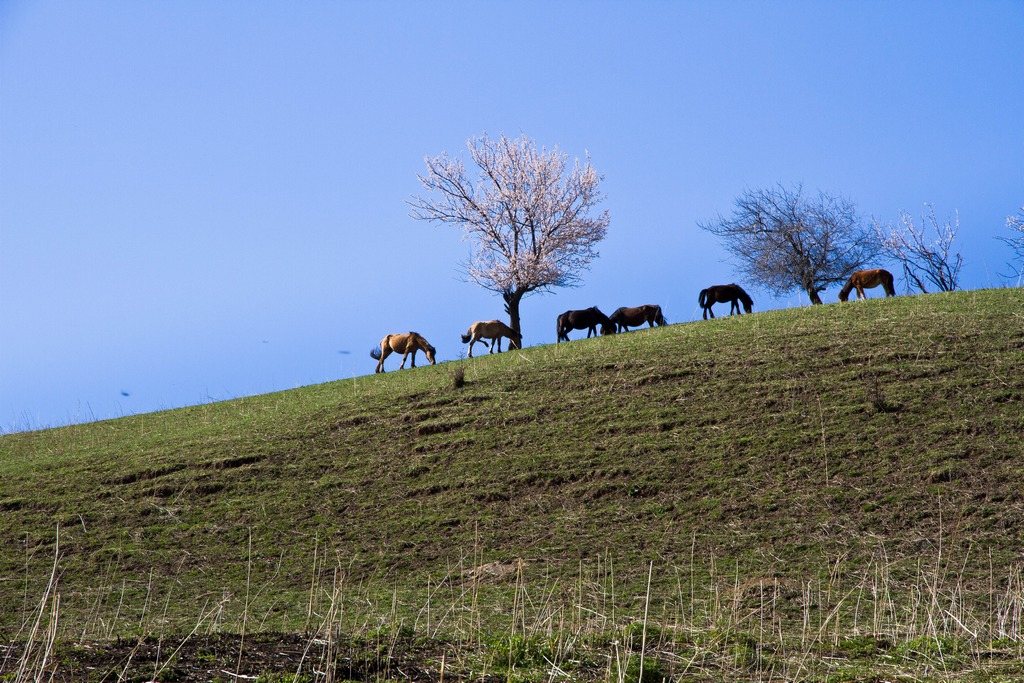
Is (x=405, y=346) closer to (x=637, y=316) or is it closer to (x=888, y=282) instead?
(x=637, y=316)

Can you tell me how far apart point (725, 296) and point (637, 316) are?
2844mm

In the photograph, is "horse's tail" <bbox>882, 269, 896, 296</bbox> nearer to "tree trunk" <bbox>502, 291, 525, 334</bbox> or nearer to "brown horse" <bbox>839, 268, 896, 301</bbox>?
"brown horse" <bbox>839, 268, 896, 301</bbox>

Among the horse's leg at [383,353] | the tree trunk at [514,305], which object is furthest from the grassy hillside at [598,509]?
the tree trunk at [514,305]

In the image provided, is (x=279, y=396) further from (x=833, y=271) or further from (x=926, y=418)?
(x=833, y=271)

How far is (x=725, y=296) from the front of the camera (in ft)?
88.9

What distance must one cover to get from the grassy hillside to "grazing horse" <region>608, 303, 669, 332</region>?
7139 mm

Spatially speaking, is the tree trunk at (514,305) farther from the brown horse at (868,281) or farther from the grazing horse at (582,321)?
the brown horse at (868,281)

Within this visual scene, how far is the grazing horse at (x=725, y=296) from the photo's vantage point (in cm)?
2700

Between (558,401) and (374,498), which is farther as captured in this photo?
(558,401)

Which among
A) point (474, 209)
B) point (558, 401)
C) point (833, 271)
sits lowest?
point (558, 401)

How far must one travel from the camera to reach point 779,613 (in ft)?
25.6

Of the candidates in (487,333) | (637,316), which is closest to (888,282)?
(637,316)

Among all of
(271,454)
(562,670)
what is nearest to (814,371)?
(271,454)

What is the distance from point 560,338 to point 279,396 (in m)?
9.21
